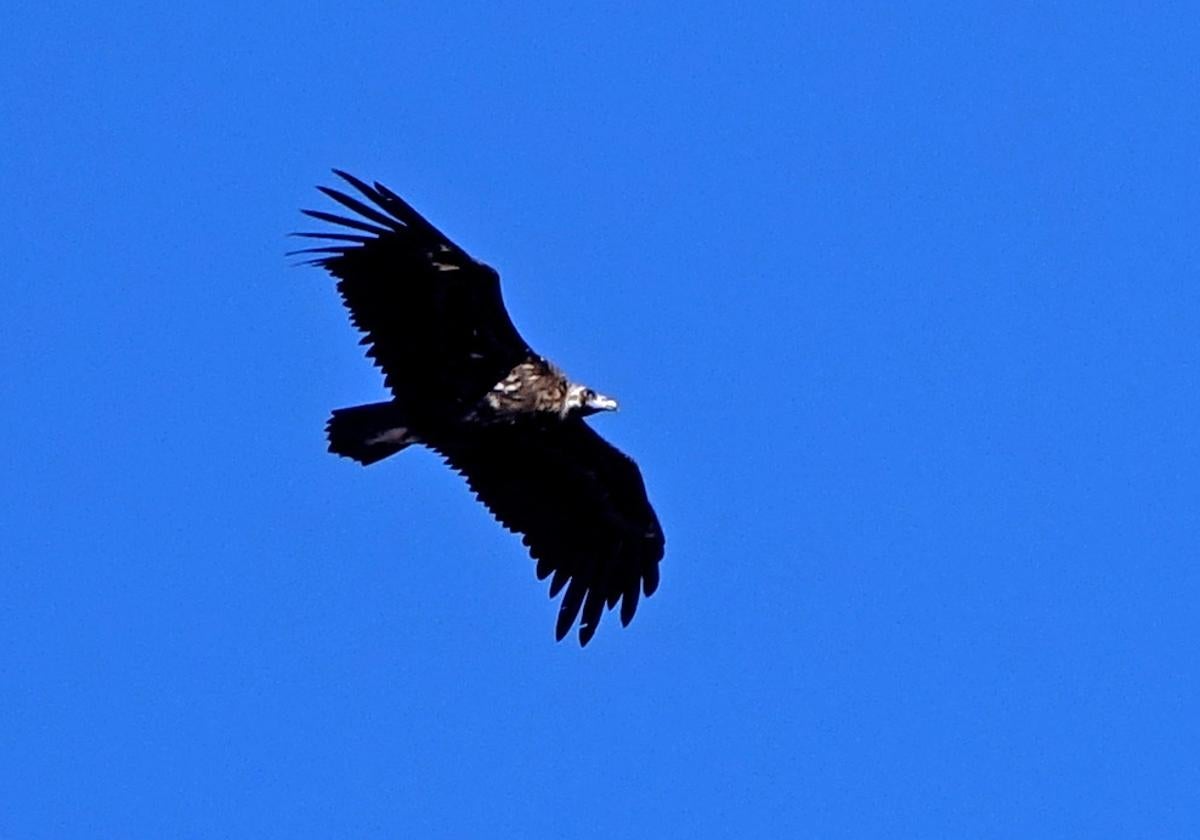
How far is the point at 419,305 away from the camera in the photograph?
24141 mm

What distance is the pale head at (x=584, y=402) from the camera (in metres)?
25.0

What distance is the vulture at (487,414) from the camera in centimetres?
2384

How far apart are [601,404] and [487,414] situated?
3.59ft

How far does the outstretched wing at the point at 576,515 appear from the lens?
85.1 ft

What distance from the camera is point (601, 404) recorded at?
25.2m

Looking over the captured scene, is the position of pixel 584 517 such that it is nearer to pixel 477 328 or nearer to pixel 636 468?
pixel 636 468

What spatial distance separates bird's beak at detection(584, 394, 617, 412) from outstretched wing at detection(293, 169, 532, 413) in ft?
3.03

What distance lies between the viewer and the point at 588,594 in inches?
1037

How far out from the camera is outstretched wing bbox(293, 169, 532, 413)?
2373cm

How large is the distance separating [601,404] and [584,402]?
0.20 m

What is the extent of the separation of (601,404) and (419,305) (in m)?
2.01

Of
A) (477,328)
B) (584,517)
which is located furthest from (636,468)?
(477,328)

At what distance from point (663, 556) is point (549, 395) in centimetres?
228

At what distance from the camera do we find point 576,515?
26.3 meters
